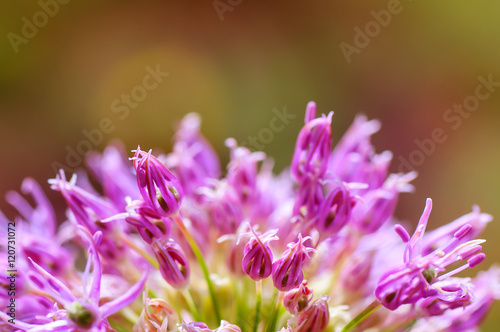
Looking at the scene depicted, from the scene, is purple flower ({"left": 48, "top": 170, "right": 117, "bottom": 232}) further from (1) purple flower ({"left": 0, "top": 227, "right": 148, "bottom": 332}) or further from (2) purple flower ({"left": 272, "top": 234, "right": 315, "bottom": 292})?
(2) purple flower ({"left": 272, "top": 234, "right": 315, "bottom": 292})

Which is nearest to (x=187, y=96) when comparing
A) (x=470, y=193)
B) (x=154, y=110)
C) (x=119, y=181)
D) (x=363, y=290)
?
(x=154, y=110)

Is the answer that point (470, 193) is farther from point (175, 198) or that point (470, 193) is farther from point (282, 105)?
point (175, 198)

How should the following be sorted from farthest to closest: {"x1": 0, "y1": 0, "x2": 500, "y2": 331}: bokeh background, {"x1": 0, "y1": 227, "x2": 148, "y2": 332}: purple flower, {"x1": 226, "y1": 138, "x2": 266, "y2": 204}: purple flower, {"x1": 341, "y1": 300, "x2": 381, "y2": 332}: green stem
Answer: {"x1": 0, "y1": 0, "x2": 500, "y2": 331}: bokeh background, {"x1": 226, "y1": 138, "x2": 266, "y2": 204}: purple flower, {"x1": 341, "y1": 300, "x2": 381, "y2": 332}: green stem, {"x1": 0, "y1": 227, "x2": 148, "y2": 332}: purple flower

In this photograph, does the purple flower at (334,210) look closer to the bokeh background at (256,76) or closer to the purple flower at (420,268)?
the purple flower at (420,268)

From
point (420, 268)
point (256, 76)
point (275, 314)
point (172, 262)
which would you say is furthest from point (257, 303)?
point (256, 76)

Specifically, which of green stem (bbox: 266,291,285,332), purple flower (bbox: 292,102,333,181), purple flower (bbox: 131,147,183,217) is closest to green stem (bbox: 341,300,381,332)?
green stem (bbox: 266,291,285,332)

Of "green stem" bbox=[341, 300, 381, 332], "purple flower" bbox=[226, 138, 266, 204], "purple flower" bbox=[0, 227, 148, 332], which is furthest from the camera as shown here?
"purple flower" bbox=[226, 138, 266, 204]

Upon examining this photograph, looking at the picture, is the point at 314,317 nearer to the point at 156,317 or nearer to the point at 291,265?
the point at 291,265
